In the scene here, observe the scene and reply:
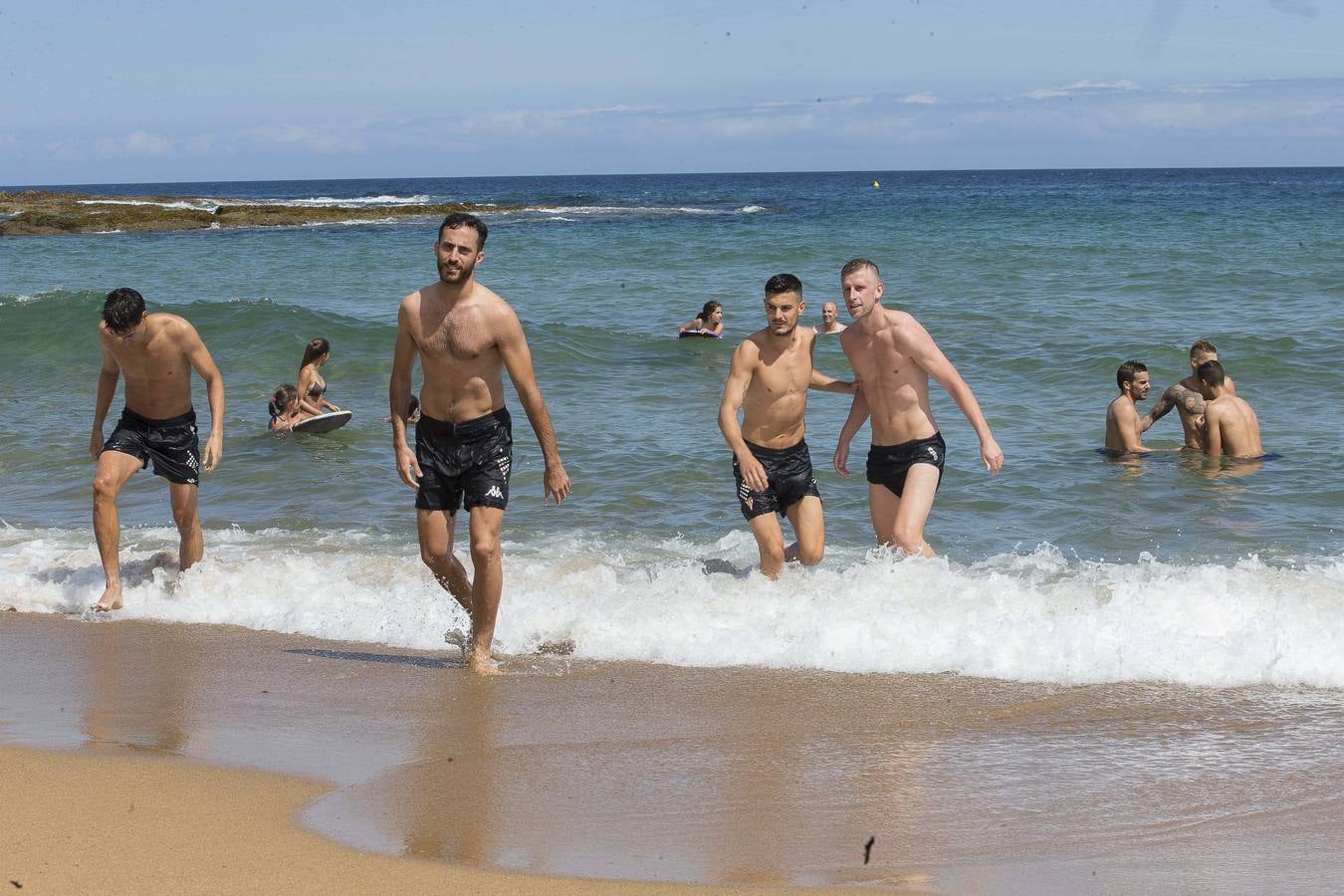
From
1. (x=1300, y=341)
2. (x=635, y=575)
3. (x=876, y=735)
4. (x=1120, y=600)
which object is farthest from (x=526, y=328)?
(x=876, y=735)

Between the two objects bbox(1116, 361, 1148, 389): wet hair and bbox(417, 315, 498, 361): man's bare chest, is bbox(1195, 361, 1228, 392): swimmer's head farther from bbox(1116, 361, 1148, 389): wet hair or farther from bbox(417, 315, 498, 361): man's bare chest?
bbox(417, 315, 498, 361): man's bare chest

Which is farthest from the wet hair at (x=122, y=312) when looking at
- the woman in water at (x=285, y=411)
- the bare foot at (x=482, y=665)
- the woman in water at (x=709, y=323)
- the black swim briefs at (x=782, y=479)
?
the woman in water at (x=709, y=323)

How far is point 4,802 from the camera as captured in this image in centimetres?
383

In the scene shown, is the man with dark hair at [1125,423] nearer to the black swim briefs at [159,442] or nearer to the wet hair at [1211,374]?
the wet hair at [1211,374]

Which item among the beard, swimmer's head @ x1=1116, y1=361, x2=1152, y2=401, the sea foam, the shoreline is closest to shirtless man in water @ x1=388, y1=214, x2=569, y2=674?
the beard

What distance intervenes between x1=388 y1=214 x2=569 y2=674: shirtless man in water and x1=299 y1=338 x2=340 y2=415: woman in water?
6395 millimetres

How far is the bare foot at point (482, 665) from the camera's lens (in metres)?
5.44

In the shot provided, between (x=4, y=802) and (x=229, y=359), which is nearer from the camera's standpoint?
(x=4, y=802)

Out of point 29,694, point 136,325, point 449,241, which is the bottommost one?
point 29,694

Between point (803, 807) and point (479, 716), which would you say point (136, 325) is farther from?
point (803, 807)

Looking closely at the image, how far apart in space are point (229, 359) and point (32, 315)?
12.1 ft

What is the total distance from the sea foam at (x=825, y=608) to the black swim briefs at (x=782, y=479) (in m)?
0.34

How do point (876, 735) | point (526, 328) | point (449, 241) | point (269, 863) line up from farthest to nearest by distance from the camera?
point (526, 328)
point (449, 241)
point (876, 735)
point (269, 863)

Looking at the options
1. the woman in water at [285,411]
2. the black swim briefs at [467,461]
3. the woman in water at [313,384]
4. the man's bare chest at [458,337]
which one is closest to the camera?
the man's bare chest at [458,337]
